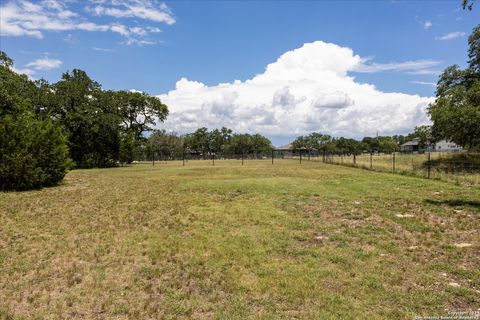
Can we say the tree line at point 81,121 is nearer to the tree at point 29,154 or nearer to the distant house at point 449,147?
the tree at point 29,154

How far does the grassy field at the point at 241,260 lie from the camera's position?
4.47m

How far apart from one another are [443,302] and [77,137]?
134 feet

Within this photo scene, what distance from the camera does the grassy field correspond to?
4469mm

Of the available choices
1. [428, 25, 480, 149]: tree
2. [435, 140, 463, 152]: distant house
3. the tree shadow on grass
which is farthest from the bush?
[435, 140, 463, 152]: distant house

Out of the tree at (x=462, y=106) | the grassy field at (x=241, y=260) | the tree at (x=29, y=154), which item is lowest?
the grassy field at (x=241, y=260)

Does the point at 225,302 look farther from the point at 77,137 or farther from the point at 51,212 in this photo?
the point at 77,137

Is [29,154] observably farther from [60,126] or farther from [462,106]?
[462,106]

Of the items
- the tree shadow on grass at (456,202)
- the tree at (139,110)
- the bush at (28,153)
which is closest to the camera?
the tree shadow on grass at (456,202)

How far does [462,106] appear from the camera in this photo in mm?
28047

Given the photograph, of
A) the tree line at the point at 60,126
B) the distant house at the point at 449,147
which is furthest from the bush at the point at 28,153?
the distant house at the point at 449,147

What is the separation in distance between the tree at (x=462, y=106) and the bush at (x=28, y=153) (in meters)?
23.4

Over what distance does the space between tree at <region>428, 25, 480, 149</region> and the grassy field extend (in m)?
16.6

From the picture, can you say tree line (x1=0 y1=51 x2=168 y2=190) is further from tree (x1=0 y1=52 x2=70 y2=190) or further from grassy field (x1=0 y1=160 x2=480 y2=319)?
grassy field (x1=0 y1=160 x2=480 y2=319)

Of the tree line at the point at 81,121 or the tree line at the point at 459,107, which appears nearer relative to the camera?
the tree line at the point at 81,121
